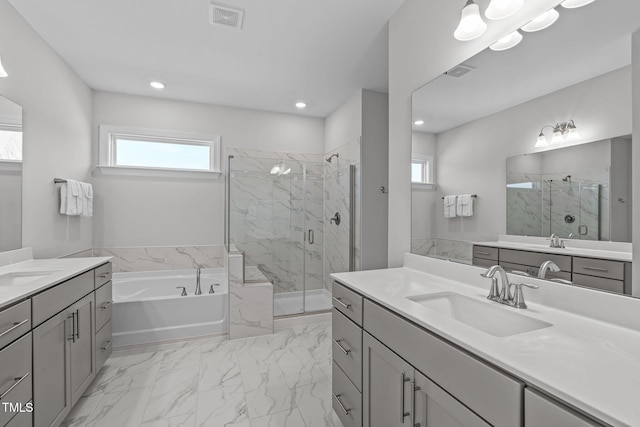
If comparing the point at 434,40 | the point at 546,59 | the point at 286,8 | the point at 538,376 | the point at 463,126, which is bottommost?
the point at 538,376

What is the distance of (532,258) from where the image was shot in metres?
1.28

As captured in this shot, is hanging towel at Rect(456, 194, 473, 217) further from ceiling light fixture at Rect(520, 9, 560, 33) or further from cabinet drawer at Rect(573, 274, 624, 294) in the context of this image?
ceiling light fixture at Rect(520, 9, 560, 33)

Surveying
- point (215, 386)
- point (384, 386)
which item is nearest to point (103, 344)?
point (215, 386)

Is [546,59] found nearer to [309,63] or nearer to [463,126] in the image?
[463,126]

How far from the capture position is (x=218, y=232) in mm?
3758

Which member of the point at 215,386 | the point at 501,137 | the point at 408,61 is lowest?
the point at 215,386

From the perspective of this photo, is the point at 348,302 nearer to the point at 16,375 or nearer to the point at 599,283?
the point at 599,283

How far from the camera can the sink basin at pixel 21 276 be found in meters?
1.63

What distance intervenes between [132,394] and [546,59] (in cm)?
297

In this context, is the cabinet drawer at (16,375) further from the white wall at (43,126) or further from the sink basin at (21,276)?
the white wall at (43,126)

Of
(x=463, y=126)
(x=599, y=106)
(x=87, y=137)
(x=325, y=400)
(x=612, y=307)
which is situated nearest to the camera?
(x=612, y=307)

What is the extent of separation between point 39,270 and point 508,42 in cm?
287

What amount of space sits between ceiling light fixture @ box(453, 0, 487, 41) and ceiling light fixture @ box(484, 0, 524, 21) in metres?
0.05

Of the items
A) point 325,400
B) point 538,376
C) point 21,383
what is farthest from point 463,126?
point 21,383
